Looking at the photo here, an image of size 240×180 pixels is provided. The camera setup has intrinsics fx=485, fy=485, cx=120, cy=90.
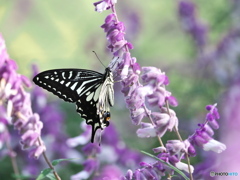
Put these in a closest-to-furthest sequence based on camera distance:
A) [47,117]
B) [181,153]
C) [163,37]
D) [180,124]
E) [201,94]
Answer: [181,153]
[47,117]
[180,124]
[201,94]
[163,37]

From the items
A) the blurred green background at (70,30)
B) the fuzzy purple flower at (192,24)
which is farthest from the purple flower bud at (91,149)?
the blurred green background at (70,30)

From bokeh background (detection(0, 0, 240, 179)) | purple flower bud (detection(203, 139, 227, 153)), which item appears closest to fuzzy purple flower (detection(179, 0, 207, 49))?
bokeh background (detection(0, 0, 240, 179))

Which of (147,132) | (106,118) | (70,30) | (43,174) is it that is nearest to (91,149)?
(106,118)

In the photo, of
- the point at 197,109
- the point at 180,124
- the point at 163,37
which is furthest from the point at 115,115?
the point at 163,37

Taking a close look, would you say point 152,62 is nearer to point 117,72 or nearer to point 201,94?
point 201,94

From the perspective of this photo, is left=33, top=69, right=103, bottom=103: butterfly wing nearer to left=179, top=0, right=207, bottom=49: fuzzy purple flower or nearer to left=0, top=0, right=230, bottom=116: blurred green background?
left=179, top=0, right=207, bottom=49: fuzzy purple flower

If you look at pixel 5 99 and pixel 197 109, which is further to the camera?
pixel 197 109
